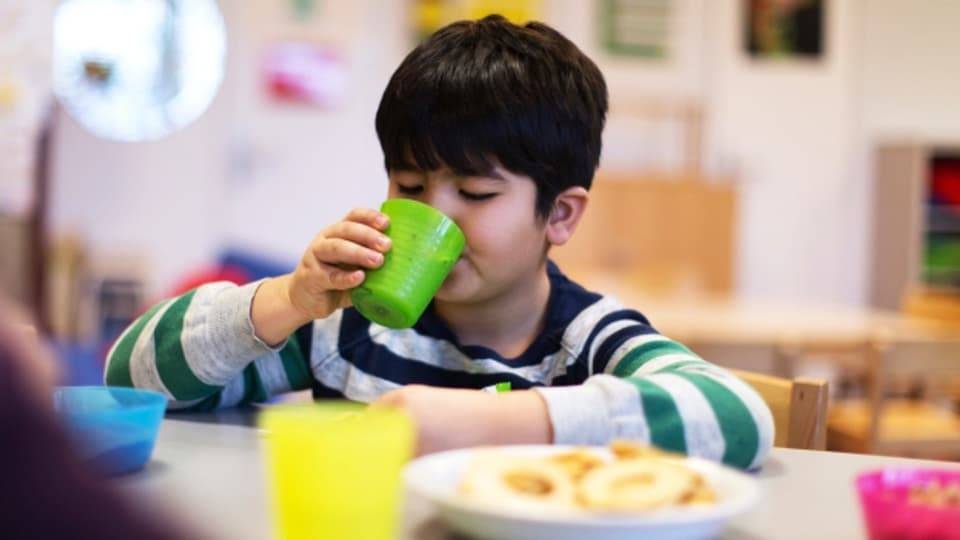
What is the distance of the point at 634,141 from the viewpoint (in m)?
5.31

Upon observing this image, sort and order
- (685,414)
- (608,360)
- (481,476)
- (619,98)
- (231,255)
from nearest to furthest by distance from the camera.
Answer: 1. (481,476)
2. (685,414)
3. (608,360)
4. (231,255)
5. (619,98)

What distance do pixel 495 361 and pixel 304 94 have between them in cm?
409

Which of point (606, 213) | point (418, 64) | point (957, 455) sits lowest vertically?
point (957, 455)

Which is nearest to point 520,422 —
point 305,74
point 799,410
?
point 799,410

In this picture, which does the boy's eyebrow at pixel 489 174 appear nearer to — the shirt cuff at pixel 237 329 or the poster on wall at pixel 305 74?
the shirt cuff at pixel 237 329

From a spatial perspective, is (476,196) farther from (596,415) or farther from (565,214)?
(596,415)

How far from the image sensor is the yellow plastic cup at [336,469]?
1.60 ft

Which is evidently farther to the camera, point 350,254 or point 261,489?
point 350,254

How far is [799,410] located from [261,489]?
0.58 meters

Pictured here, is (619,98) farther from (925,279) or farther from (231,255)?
(231,255)

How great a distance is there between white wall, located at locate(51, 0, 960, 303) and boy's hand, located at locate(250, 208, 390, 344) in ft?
13.2

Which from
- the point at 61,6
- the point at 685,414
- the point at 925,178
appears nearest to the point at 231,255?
the point at 61,6

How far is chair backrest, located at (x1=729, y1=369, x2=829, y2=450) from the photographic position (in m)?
1.04

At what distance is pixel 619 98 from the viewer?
17.4ft
